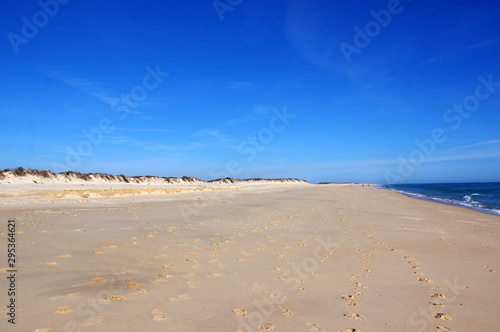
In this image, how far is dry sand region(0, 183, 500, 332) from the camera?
3.93m

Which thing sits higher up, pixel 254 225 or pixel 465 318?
pixel 254 225

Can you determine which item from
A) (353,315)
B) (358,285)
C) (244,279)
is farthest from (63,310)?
(358,285)

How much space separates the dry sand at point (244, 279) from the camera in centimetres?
393

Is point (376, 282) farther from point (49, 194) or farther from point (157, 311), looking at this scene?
point (49, 194)

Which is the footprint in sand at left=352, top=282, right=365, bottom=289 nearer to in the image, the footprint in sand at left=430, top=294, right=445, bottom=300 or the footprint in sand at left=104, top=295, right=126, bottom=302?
the footprint in sand at left=430, top=294, right=445, bottom=300

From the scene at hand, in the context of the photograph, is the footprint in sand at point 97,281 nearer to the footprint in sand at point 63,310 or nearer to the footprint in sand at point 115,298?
the footprint in sand at point 115,298

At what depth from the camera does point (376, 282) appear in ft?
18.1

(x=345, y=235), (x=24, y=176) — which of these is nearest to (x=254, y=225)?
(x=345, y=235)

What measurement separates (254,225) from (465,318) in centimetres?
762

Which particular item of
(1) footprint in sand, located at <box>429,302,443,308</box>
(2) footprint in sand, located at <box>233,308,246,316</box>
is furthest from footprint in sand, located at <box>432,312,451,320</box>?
(2) footprint in sand, located at <box>233,308,246,316</box>
